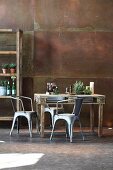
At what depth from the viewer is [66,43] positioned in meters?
10.4

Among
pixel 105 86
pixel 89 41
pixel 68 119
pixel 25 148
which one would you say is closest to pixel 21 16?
pixel 89 41

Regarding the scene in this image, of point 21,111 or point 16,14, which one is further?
point 16,14

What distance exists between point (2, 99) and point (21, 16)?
206 cm

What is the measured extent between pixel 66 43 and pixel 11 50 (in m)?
1.34

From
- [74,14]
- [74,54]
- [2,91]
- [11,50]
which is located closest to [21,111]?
[2,91]

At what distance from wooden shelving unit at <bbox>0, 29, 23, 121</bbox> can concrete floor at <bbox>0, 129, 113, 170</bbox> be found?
141 centimetres

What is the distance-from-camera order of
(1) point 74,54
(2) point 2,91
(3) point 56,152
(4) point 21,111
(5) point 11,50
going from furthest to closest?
(1) point 74,54
(5) point 11,50
(2) point 2,91
(4) point 21,111
(3) point 56,152

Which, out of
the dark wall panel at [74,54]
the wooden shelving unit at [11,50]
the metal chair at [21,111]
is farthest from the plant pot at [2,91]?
the dark wall panel at [74,54]

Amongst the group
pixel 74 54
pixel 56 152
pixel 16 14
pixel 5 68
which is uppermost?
pixel 16 14

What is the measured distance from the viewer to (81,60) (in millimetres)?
10398

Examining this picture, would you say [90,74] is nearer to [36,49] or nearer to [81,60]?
[81,60]

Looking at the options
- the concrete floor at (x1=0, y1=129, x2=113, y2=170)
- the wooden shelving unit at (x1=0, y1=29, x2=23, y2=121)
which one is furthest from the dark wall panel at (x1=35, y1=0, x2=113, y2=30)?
the concrete floor at (x1=0, y1=129, x2=113, y2=170)

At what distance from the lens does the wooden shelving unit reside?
32.0ft

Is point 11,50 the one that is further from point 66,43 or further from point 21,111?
point 21,111
